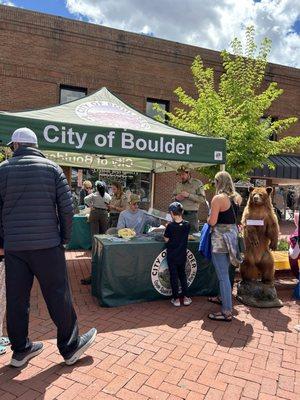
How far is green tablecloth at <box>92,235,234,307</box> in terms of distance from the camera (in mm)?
4766

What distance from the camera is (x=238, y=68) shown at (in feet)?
30.7

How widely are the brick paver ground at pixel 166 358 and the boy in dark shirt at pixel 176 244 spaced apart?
17.8 inches

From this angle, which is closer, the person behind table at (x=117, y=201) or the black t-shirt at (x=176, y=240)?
the black t-shirt at (x=176, y=240)

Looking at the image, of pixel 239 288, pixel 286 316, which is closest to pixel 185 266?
pixel 239 288

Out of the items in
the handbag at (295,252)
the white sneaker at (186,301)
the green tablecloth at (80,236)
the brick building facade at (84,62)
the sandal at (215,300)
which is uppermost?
the brick building facade at (84,62)

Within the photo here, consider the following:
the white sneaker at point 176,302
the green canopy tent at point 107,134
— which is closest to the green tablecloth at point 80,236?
the green canopy tent at point 107,134

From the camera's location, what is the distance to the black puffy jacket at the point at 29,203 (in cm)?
295

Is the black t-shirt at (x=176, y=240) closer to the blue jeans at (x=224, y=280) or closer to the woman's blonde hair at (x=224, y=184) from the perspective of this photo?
the blue jeans at (x=224, y=280)

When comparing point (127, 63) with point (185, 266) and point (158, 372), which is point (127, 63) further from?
point (158, 372)

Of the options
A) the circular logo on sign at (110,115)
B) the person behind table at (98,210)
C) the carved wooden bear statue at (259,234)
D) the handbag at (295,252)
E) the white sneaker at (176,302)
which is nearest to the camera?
the white sneaker at (176,302)

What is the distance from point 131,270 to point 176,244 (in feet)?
2.31

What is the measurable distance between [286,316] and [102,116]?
3910 mm

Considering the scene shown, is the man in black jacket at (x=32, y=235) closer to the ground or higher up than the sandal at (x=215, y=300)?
higher up

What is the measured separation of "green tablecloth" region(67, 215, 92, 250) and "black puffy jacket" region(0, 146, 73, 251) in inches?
228
